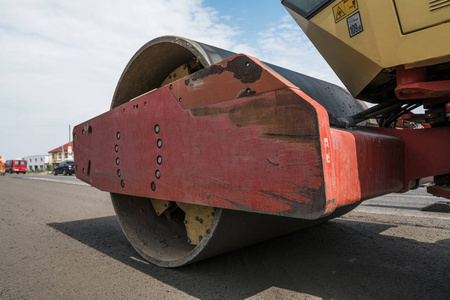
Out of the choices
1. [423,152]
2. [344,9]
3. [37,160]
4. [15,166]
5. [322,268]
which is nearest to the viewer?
[344,9]

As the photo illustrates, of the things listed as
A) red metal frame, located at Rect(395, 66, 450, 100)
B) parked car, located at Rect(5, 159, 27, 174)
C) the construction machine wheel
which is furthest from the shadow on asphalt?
parked car, located at Rect(5, 159, 27, 174)

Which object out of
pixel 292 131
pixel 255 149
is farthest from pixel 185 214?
pixel 292 131

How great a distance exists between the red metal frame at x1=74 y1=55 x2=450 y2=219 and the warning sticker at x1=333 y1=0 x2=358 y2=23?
19.4 inches

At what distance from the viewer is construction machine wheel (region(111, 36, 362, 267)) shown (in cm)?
212

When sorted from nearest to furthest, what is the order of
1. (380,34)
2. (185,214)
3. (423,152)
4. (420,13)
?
(420,13) < (380,34) < (423,152) < (185,214)

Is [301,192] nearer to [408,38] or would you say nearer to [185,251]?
[408,38]

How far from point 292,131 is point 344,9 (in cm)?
71

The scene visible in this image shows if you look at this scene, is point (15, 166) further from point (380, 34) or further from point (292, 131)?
point (380, 34)

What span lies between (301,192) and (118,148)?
163 cm

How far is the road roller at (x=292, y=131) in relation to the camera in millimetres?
1432

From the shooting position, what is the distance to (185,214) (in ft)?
8.73

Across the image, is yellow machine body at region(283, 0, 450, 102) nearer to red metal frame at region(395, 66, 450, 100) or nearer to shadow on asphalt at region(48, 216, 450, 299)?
red metal frame at region(395, 66, 450, 100)

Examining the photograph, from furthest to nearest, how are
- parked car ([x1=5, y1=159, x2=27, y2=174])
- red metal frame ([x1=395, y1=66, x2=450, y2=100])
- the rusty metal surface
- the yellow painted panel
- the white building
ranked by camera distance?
the white building < parked car ([x1=5, y1=159, x2=27, y2=174]) < the rusty metal surface < red metal frame ([x1=395, y1=66, x2=450, y2=100]) < the yellow painted panel

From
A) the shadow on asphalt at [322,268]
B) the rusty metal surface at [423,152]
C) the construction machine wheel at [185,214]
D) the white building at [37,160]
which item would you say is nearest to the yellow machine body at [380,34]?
the rusty metal surface at [423,152]
